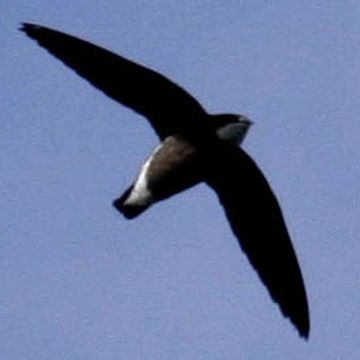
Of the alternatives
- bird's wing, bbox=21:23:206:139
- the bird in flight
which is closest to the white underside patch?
the bird in flight

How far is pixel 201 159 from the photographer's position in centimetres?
1548

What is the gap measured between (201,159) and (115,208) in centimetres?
84

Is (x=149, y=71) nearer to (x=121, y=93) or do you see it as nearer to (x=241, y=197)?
(x=121, y=93)

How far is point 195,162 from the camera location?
1541 cm

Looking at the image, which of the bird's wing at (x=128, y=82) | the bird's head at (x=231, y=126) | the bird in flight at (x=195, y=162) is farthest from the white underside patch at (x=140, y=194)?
the bird's head at (x=231, y=126)

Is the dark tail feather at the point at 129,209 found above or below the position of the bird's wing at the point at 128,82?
below

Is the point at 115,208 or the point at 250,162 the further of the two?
the point at 250,162

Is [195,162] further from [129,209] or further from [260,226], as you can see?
[260,226]

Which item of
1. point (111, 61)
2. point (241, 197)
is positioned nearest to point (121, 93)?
point (111, 61)

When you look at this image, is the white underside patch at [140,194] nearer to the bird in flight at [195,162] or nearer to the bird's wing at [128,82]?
the bird in flight at [195,162]

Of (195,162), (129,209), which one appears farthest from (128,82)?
(129,209)

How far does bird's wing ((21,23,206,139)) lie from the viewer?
15.0 m

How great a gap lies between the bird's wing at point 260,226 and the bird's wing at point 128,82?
43 centimetres

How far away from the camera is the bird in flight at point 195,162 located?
15.1 metres
